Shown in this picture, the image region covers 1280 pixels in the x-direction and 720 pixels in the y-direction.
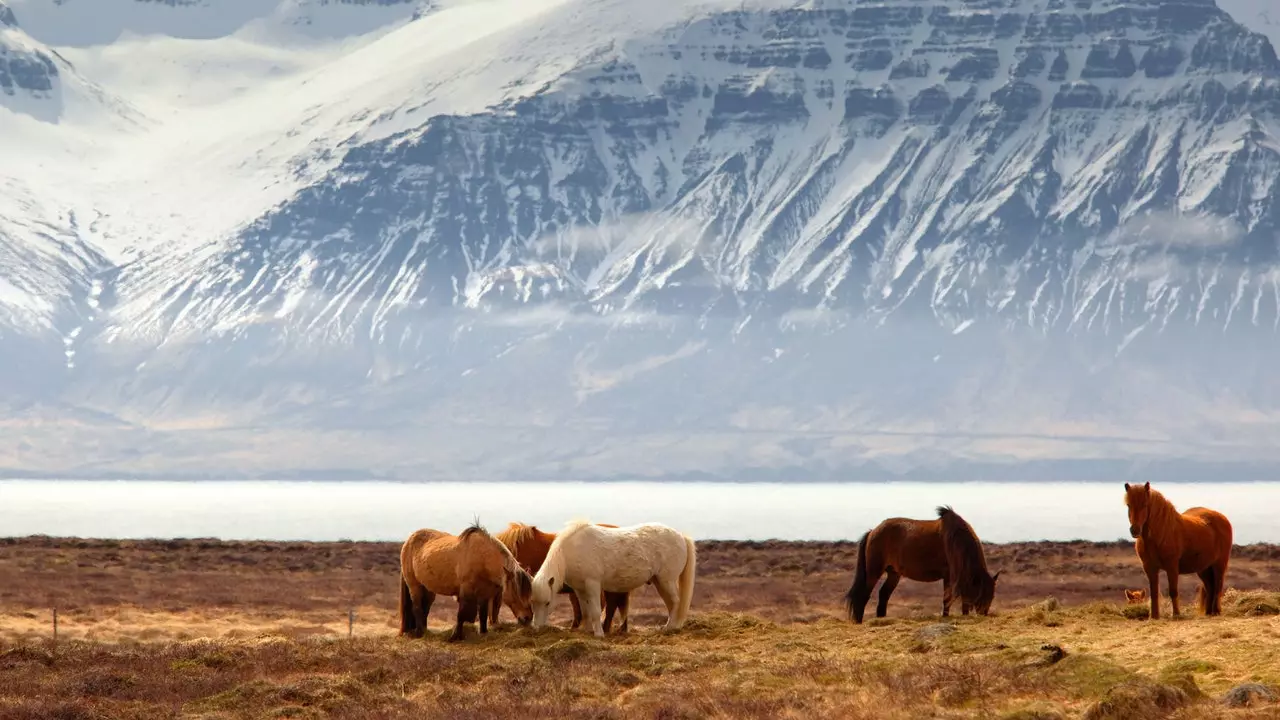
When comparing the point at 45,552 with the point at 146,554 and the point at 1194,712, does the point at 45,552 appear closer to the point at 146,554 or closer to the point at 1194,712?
the point at 146,554

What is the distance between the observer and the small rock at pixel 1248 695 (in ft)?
74.7

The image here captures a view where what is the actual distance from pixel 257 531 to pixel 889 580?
115m

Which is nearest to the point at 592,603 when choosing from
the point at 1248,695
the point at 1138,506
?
the point at 1138,506

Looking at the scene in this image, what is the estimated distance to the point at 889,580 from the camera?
35.7 metres

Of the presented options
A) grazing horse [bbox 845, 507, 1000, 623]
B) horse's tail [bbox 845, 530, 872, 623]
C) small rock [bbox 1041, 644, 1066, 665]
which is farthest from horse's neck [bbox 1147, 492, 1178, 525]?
small rock [bbox 1041, 644, 1066, 665]

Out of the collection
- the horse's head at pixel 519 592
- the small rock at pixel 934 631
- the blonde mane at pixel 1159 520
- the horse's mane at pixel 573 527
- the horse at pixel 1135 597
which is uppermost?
the blonde mane at pixel 1159 520

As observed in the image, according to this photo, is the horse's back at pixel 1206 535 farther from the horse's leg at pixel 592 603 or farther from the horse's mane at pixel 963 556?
the horse's leg at pixel 592 603

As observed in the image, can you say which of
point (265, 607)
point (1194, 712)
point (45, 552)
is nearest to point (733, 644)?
point (1194, 712)

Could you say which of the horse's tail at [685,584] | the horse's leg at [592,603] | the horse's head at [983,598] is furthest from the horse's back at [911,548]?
the horse's leg at [592,603]

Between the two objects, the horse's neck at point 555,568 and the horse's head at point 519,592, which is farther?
the horse's neck at point 555,568

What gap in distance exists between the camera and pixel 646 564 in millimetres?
34062

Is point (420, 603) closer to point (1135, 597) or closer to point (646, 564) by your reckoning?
point (646, 564)

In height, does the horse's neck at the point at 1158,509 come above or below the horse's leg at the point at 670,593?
above

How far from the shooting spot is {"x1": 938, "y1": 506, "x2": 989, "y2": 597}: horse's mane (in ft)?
113
